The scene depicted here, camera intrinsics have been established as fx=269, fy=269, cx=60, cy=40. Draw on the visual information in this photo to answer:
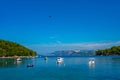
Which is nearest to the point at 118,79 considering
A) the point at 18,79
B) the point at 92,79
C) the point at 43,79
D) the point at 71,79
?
the point at 92,79

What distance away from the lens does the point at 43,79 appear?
57.6 meters

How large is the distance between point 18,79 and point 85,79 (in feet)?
47.7

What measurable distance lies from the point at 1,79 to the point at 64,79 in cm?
1343

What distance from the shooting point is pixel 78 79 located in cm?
5678

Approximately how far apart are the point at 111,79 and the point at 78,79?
6846 millimetres

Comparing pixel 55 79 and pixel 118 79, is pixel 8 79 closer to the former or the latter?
pixel 55 79

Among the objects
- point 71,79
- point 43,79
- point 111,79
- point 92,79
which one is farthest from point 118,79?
point 43,79

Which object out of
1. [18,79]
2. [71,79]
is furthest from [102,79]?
[18,79]

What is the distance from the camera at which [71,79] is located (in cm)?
5678

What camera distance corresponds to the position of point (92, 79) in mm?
55812

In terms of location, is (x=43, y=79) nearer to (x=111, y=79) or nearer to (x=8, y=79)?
(x=8, y=79)

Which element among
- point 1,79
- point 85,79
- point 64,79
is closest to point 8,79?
point 1,79

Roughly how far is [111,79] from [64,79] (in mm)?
9742

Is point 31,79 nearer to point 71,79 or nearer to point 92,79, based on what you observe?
point 71,79
